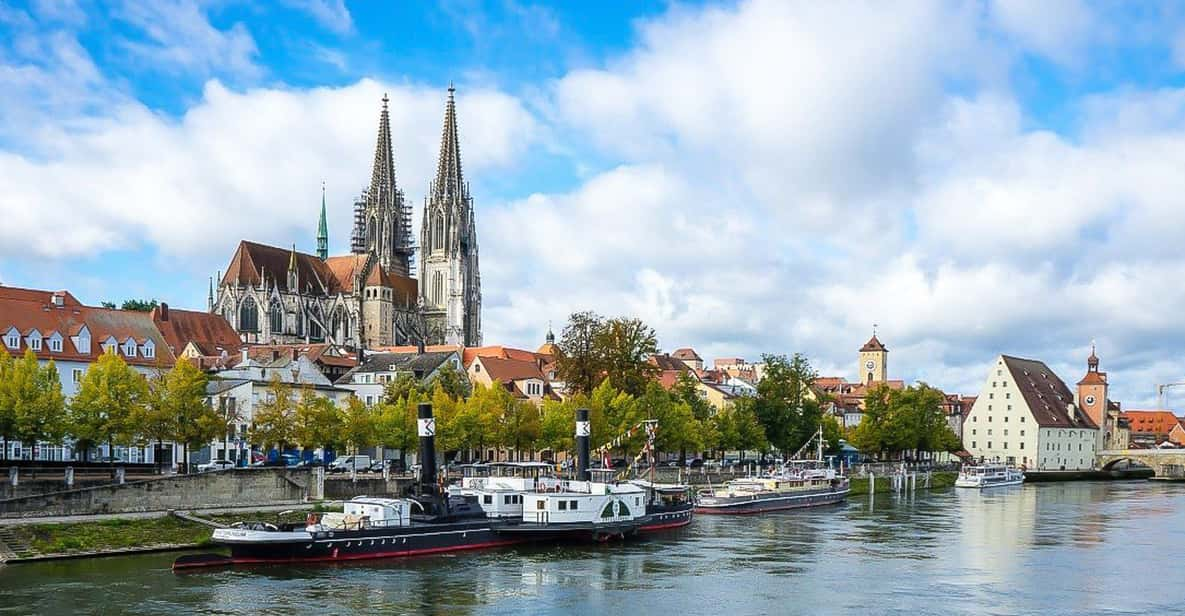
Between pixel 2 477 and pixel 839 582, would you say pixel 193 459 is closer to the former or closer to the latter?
pixel 2 477

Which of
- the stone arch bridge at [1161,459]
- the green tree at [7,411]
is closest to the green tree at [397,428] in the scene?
the green tree at [7,411]

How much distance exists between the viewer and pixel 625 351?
349 feet

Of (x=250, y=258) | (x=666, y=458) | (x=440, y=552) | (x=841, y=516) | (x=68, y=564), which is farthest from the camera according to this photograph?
(x=250, y=258)

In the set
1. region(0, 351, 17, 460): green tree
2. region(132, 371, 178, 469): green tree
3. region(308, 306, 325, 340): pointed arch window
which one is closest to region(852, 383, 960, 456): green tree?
region(132, 371, 178, 469): green tree

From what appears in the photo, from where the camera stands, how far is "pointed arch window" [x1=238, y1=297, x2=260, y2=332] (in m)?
168

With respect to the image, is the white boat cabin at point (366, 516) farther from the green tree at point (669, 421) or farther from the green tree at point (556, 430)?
the green tree at point (669, 421)

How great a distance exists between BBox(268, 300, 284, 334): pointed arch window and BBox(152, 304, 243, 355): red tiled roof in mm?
46279

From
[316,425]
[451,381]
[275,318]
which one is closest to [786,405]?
[451,381]

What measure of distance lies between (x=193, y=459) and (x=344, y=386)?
70.4ft

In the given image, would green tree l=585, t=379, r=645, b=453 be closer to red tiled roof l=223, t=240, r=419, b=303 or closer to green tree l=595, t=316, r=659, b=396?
green tree l=595, t=316, r=659, b=396

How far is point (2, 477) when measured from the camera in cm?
5831

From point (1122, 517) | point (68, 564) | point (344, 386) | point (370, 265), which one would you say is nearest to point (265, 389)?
point (344, 386)

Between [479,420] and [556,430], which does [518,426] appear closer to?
[556,430]

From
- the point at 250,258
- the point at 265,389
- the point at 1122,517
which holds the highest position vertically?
the point at 250,258
